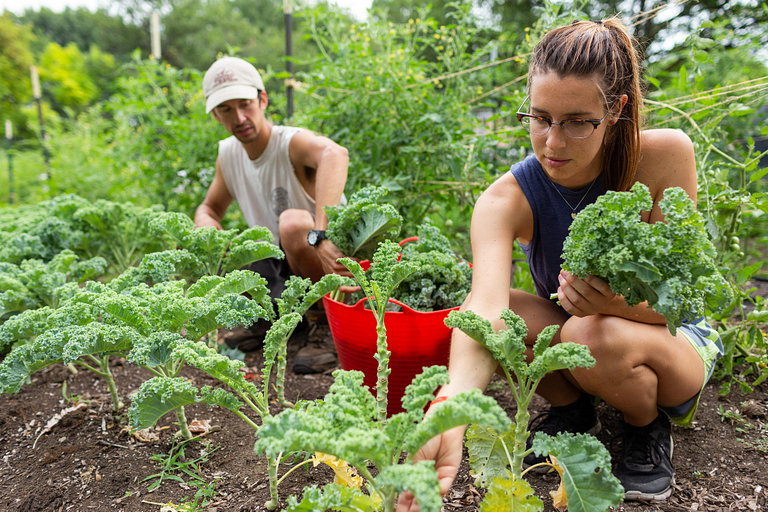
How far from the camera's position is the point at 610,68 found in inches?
56.1

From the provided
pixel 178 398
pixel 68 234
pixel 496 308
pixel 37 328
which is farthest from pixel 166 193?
pixel 496 308

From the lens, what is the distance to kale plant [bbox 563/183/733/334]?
3.75 feet

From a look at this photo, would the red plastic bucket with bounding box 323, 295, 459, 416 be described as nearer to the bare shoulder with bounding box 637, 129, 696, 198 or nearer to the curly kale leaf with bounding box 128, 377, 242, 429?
the curly kale leaf with bounding box 128, 377, 242, 429

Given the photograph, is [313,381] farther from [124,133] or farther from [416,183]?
[124,133]

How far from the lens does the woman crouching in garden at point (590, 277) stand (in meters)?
1.41

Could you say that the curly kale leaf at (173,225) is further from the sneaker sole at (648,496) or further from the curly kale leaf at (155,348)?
the sneaker sole at (648,496)

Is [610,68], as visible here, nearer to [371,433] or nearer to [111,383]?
[371,433]

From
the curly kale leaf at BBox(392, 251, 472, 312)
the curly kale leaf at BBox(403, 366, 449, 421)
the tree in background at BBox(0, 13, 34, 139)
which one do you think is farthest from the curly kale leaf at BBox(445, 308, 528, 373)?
the tree in background at BBox(0, 13, 34, 139)

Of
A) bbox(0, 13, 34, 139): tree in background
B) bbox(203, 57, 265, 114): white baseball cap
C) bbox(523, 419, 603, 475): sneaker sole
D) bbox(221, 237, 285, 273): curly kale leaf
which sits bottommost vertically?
bbox(523, 419, 603, 475): sneaker sole

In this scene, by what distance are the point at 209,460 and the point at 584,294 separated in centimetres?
142

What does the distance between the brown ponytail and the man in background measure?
129 cm

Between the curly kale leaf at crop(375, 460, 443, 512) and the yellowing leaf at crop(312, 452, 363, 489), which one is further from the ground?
the curly kale leaf at crop(375, 460, 443, 512)

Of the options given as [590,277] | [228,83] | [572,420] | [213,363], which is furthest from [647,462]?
[228,83]

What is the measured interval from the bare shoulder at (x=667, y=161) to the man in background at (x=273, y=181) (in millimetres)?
1375
